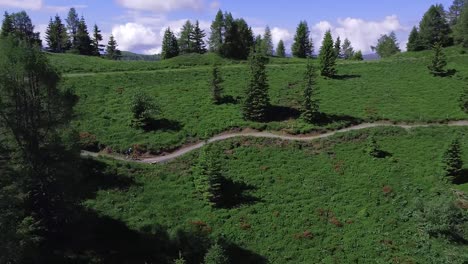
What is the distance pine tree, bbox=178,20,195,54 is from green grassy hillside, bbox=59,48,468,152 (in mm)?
18470

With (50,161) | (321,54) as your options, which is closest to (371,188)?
(50,161)

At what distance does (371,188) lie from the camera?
141ft

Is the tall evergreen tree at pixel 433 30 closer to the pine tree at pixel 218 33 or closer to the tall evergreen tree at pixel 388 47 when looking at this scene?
the tall evergreen tree at pixel 388 47

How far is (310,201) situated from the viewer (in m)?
41.3

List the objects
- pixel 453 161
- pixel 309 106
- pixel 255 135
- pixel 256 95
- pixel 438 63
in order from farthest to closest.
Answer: pixel 438 63, pixel 256 95, pixel 309 106, pixel 255 135, pixel 453 161

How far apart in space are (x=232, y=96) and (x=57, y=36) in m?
67.1

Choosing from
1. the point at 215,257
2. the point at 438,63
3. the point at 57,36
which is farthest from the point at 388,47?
the point at 215,257

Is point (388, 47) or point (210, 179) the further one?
point (388, 47)

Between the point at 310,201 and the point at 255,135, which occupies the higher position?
the point at 255,135

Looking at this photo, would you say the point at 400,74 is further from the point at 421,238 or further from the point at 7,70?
the point at 7,70

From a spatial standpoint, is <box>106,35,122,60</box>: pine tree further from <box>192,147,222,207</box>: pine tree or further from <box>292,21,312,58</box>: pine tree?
<box>192,147,222,207</box>: pine tree

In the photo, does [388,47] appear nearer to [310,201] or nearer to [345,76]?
[345,76]

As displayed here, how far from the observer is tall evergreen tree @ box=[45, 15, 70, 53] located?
10750 cm

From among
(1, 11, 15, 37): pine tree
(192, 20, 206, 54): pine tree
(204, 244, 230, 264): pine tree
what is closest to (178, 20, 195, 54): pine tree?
(192, 20, 206, 54): pine tree
